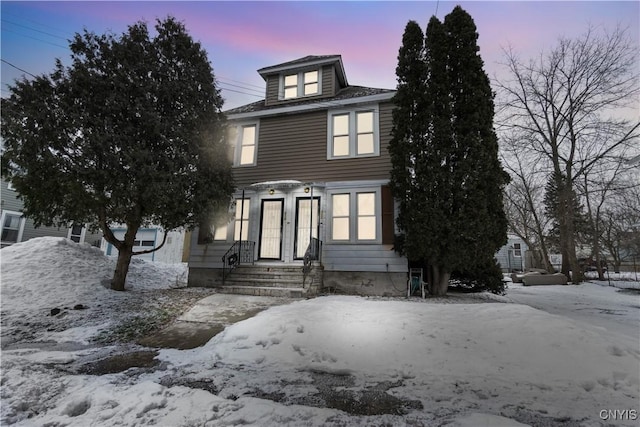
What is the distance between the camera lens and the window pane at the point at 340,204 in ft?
30.6

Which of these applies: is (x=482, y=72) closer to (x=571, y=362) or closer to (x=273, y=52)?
(x=571, y=362)

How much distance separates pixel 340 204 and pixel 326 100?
13.1ft

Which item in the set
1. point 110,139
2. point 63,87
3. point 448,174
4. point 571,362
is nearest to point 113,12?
point 63,87

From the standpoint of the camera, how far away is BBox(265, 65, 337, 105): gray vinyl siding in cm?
1108

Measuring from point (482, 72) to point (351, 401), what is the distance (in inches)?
350

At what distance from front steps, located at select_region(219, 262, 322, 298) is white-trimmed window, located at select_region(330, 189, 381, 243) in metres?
1.35

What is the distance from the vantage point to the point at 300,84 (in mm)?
11469

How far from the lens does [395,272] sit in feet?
27.6

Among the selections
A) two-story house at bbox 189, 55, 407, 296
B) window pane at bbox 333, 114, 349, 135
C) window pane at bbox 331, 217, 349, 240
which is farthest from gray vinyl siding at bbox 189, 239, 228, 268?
window pane at bbox 333, 114, 349, 135

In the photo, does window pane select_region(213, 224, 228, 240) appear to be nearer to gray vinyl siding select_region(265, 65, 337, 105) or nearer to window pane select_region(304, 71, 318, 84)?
gray vinyl siding select_region(265, 65, 337, 105)

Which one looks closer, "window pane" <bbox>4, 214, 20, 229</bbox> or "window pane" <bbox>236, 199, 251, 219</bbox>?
"window pane" <bbox>236, 199, 251, 219</bbox>

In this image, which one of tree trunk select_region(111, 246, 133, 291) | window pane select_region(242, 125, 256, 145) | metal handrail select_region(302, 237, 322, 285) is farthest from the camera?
window pane select_region(242, 125, 256, 145)

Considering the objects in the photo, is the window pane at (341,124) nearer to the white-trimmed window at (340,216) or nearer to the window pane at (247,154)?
the white-trimmed window at (340,216)

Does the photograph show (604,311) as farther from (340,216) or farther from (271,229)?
(271,229)
